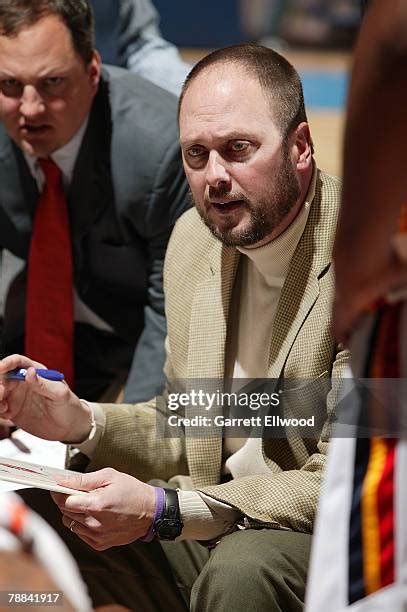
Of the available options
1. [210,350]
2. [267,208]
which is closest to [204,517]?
[210,350]

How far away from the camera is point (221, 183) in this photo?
1886 mm

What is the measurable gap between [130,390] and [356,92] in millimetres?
1452

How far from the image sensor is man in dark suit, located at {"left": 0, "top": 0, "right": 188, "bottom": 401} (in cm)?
247

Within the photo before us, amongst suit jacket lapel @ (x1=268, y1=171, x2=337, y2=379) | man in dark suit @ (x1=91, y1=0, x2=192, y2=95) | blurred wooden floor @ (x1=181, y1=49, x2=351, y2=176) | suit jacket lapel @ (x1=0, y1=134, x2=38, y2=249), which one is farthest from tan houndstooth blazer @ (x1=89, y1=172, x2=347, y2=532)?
blurred wooden floor @ (x1=181, y1=49, x2=351, y2=176)

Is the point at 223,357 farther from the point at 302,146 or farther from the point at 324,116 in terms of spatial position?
the point at 324,116

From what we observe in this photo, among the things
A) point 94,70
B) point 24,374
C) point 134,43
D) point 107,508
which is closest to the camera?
point 107,508

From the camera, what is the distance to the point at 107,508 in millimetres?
1673

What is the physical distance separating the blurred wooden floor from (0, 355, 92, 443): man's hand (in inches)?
71.7

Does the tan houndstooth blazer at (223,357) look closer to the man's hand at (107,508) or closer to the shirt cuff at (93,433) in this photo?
the shirt cuff at (93,433)

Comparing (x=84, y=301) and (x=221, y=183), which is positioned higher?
(x=221, y=183)

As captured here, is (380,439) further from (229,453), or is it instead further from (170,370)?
(170,370)

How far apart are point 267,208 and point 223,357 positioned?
28 centimetres

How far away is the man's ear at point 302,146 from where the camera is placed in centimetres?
193

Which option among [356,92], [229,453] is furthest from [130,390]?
[356,92]
